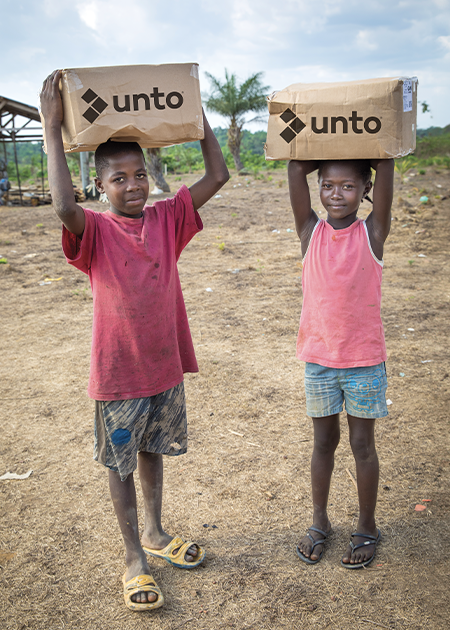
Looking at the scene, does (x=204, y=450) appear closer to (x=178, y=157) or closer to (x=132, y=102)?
(x=132, y=102)

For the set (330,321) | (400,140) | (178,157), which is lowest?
(330,321)

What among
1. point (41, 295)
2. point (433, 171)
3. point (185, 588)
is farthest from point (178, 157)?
point (185, 588)

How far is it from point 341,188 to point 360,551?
1.43 meters

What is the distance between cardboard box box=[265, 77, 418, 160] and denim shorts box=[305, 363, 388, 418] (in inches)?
31.6

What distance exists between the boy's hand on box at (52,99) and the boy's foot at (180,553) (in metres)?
1.67

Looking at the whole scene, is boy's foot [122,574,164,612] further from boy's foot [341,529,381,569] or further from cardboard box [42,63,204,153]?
cardboard box [42,63,204,153]

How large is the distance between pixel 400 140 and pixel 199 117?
725mm

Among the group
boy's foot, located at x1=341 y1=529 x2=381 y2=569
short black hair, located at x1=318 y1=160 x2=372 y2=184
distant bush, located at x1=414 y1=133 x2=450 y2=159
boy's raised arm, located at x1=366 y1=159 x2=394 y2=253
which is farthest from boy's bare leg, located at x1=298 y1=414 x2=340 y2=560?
distant bush, located at x1=414 y1=133 x2=450 y2=159

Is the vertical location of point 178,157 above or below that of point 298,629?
above

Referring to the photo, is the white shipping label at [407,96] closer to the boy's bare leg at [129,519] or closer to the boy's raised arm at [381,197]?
the boy's raised arm at [381,197]

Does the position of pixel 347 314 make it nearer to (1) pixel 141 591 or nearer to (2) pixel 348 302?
(2) pixel 348 302

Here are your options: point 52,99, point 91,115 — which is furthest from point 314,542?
point 52,99

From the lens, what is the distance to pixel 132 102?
1.73 meters

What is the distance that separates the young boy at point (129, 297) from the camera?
5.85 feet
